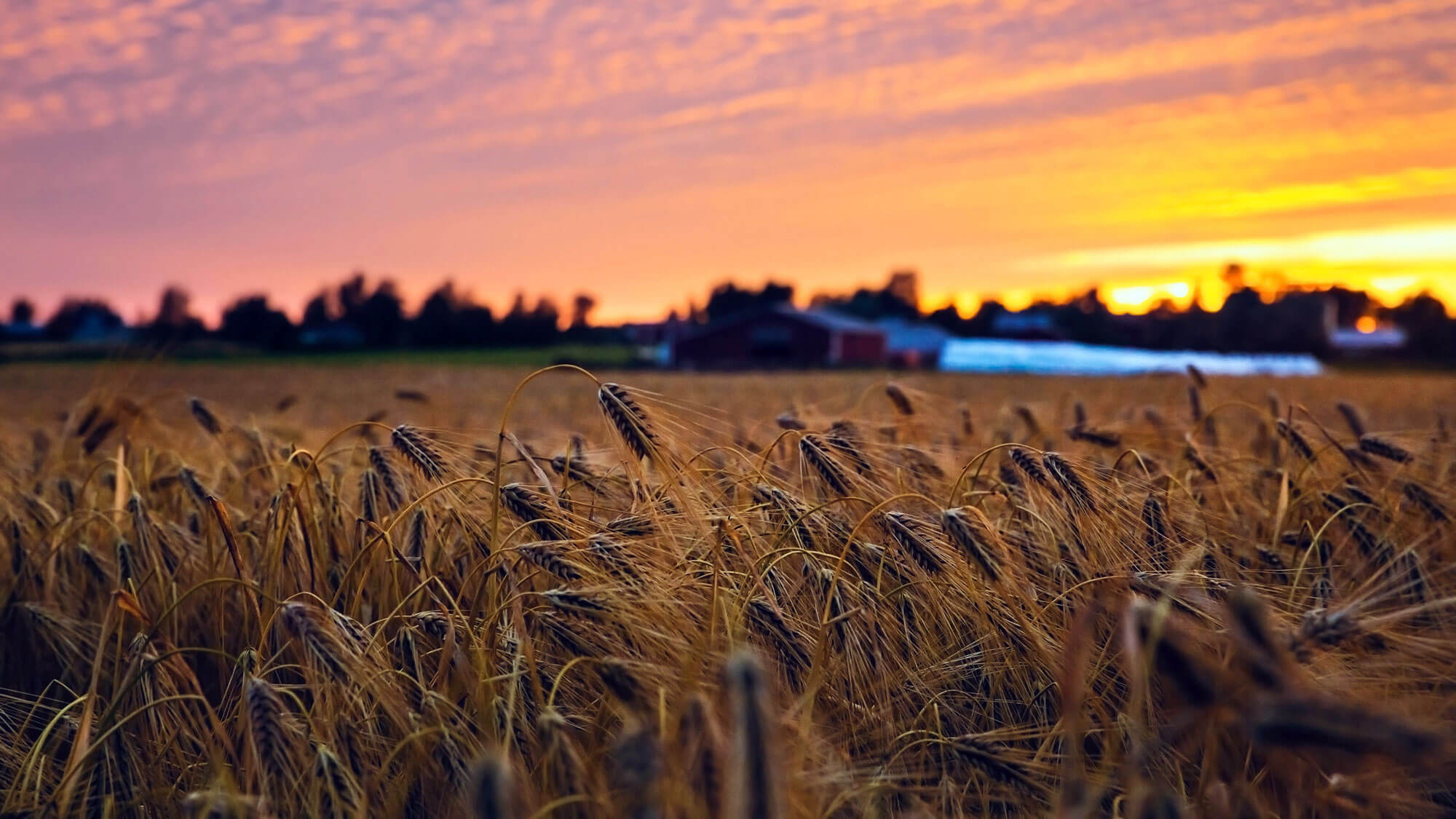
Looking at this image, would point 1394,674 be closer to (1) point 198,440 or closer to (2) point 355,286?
(1) point 198,440

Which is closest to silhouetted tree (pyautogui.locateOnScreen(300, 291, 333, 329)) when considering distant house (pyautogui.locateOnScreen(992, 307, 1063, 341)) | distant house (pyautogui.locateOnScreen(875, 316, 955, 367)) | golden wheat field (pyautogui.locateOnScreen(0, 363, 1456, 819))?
distant house (pyautogui.locateOnScreen(875, 316, 955, 367))

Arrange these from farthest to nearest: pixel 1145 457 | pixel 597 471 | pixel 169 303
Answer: pixel 169 303 < pixel 1145 457 < pixel 597 471

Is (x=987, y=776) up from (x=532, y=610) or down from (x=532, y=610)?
down

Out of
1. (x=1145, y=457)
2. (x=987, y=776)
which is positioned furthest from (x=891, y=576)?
(x=1145, y=457)

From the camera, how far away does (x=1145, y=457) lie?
3.36m

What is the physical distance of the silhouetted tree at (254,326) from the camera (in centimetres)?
5325

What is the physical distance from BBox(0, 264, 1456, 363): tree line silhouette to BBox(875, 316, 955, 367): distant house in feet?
33.7

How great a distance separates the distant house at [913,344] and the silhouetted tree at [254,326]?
33.1 metres

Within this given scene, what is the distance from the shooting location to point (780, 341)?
46250 millimetres

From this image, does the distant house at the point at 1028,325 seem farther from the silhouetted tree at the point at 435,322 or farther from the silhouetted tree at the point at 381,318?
the silhouetted tree at the point at 381,318

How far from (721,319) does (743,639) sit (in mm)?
50638

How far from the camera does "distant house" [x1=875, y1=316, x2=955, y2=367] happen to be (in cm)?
4759

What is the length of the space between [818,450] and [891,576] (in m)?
0.34

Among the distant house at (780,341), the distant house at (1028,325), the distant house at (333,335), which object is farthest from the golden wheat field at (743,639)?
the distant house at (1028,325)
